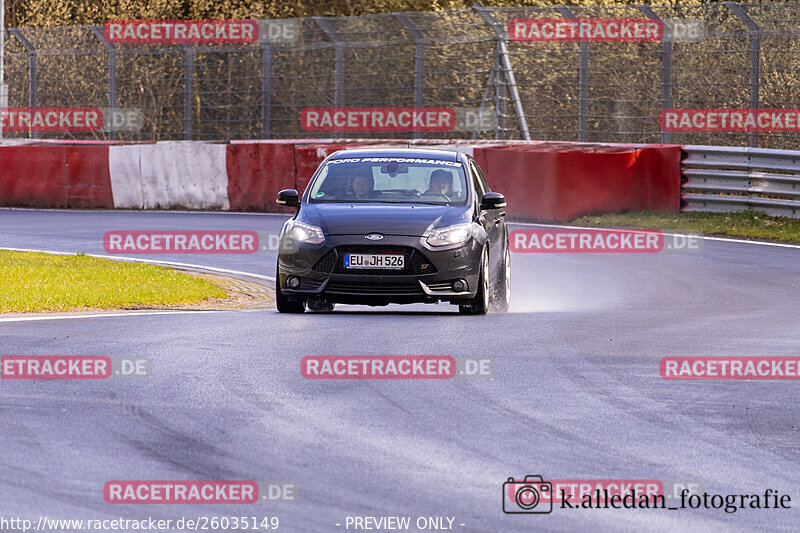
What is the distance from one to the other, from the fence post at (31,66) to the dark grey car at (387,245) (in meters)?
21.1

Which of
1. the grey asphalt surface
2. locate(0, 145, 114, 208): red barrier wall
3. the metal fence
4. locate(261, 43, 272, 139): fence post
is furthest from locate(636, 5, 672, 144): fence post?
the grey asphalt surface

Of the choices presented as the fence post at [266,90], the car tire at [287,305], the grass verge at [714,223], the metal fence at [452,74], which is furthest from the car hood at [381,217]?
the fence post at [266,90]

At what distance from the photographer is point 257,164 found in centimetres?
2819

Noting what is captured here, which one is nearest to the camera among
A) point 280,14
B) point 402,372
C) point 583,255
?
point 402,372

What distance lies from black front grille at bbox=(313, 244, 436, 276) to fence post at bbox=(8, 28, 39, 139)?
22313 millimetres

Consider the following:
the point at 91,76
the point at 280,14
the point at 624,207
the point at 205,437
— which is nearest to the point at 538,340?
the point at 205,437

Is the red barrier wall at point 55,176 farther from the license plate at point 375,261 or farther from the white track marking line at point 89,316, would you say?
the license plate at point 375,261

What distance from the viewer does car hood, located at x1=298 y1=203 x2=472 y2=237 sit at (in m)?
12.9

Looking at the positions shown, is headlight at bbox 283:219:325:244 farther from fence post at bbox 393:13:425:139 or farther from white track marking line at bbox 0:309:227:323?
fence post at bbox 393:13:425:139

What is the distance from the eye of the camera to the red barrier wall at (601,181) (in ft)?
81.7

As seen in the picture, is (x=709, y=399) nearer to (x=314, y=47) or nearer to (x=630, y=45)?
(x=630, y=45)

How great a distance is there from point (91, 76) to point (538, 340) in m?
22.8

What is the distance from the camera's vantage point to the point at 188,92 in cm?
3172

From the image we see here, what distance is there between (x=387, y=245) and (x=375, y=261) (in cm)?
17
